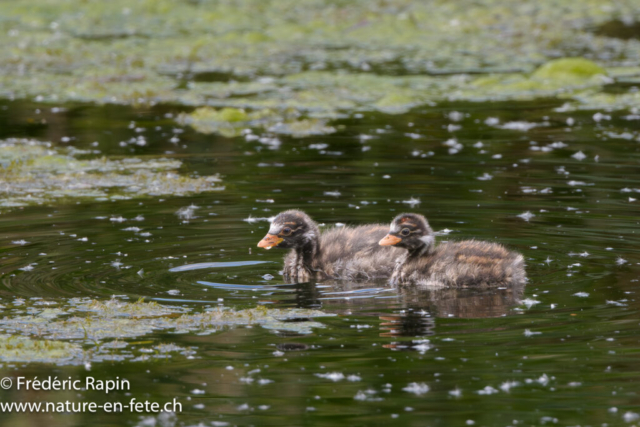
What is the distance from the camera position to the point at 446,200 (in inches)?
544

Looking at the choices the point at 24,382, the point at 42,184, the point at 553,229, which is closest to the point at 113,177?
the point at 42,184

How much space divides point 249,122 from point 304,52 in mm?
7550

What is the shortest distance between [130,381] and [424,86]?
15.3 meters

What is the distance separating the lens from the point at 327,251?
11.6 meters

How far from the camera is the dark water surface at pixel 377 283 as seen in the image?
24.4ft

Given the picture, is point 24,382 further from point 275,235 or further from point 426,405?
point 275,235

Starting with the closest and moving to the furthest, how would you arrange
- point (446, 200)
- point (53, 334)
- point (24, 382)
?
point (24, 382)
point (53, 334)
point (446, 200)

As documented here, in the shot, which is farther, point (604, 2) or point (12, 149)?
point (604, 2)

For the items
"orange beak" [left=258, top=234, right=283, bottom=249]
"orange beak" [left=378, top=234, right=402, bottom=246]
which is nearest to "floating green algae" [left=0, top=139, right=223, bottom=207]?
"orange beak" [left=258, top=234, right=283, bottom=249]

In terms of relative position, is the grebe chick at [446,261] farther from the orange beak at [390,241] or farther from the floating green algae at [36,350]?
the floating green algae at [36,350]

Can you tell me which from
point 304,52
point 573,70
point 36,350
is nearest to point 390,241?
point 36,350

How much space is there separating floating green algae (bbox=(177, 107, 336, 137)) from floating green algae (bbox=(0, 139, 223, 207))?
272 centimetres

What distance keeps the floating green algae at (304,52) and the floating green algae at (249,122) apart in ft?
0.20

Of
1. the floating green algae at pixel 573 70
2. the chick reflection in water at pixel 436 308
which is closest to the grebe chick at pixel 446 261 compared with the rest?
the chick reflection in water at pixel 436 308
